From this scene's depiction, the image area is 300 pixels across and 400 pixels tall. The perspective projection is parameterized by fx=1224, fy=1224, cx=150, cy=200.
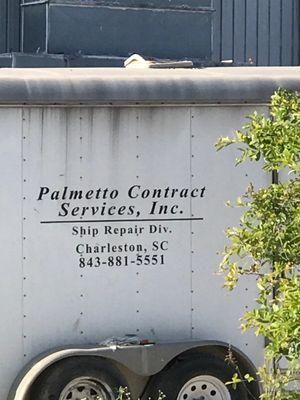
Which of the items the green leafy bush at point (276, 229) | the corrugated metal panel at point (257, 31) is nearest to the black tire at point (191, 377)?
the green leafy bush at point (276, 229)

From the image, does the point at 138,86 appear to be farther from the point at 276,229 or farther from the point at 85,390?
the point at 276,229

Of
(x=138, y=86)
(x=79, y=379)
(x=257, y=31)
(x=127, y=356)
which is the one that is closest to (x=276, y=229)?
(x=127, y=356)

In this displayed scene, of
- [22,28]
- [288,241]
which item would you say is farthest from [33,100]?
[22,28]

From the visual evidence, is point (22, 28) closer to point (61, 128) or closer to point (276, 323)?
point (61, 128)

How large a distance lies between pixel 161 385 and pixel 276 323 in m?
2.92

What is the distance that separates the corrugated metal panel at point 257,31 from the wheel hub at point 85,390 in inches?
430

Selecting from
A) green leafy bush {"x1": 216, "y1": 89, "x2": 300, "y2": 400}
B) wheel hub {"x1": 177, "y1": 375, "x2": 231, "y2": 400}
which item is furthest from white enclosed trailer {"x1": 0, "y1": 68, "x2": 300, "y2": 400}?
green leafy bush {"x1": 216, "y1": 89, "x2": 300, "y2": 400}

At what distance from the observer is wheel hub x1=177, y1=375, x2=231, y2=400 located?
813 centimetres

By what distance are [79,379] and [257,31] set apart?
1223 centimetres

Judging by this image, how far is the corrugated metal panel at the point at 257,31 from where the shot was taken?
18.8 m

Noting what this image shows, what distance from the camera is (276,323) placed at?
5.23 meters

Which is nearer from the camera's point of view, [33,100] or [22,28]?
[33,100]

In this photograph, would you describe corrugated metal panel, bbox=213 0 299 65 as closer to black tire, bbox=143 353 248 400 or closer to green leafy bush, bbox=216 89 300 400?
black tire, bbox=143 353 248 400

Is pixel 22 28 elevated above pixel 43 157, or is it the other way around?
pixel 22 28
